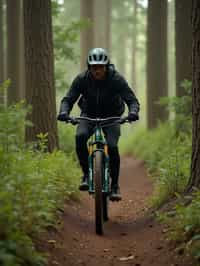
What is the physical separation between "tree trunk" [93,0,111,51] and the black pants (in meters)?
26.1

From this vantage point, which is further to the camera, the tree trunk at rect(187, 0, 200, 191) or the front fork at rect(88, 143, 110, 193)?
the front fork at rect(88, 143, 110, 193)

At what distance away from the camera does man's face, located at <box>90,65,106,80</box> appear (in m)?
7.04

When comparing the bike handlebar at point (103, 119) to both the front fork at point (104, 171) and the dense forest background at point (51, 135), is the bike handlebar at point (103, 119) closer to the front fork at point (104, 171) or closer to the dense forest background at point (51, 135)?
the front fork at point (104, 171)

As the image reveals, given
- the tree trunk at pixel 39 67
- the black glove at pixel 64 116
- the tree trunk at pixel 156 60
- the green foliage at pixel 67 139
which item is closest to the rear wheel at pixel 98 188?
the black glove at pixel 64 116

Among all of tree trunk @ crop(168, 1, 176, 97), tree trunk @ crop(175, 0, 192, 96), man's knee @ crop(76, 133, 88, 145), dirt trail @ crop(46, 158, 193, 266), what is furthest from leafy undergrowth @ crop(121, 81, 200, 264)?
tree trunk @ crop(168, 1, 176, 97)

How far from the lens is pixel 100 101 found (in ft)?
23.9

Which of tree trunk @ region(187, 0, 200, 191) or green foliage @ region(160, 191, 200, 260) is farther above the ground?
tree trunk @ region(187, 0, 200, 191)

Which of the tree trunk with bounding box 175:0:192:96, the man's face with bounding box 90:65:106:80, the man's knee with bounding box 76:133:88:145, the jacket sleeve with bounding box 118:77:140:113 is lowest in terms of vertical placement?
the man's knee with bounding box 76:133:88:145

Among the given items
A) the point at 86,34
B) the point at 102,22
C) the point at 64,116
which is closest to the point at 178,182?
the point at 64,116

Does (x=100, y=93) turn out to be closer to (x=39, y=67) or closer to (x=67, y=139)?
(x=39, y=67)

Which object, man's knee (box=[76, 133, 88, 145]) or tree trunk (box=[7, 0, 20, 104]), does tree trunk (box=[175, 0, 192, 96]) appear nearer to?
tree trunk (box=[7, 0, 20, 104])

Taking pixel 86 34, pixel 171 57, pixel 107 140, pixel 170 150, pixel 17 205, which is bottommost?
pixel 170 150

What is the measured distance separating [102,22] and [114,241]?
98.9ft

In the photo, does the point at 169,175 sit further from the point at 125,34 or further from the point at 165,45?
the point at 125,34
